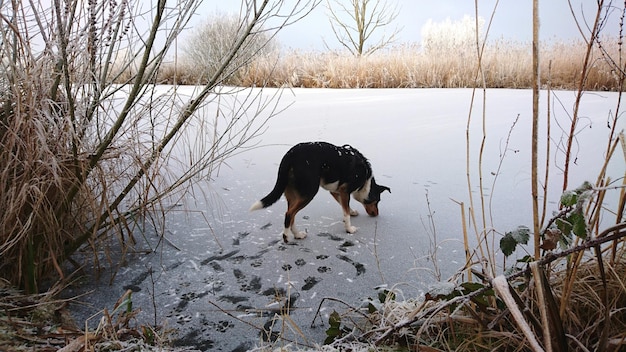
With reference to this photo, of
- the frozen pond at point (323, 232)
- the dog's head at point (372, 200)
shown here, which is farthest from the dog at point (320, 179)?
the frozen pond at point (323, 232)

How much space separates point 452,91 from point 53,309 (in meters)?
4.20

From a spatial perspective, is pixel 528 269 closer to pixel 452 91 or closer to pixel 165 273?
pixel 165 273

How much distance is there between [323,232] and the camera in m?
2.13

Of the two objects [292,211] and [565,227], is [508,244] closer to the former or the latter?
[565,227]

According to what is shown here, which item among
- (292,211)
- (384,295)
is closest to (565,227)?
(384,295)

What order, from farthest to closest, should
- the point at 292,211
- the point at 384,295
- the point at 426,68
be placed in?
the point at 426,68 < the point at 292,211 < the point at 384,295

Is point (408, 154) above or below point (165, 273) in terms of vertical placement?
above

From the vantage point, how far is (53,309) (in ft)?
4.51

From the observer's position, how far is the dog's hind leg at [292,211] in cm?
198

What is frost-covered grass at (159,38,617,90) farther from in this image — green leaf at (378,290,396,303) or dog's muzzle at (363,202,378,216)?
green leaf at (378,290,396,303)

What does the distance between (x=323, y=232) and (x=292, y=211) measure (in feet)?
0.74

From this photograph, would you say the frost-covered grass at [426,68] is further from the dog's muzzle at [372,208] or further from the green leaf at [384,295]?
the green leaf at [384,295]

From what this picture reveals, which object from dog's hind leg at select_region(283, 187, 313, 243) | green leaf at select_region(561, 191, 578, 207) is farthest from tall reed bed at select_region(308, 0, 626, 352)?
dog's hind leg at select_region(283, 187, 313, 243)

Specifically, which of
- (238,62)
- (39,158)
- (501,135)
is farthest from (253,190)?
(501,135)
